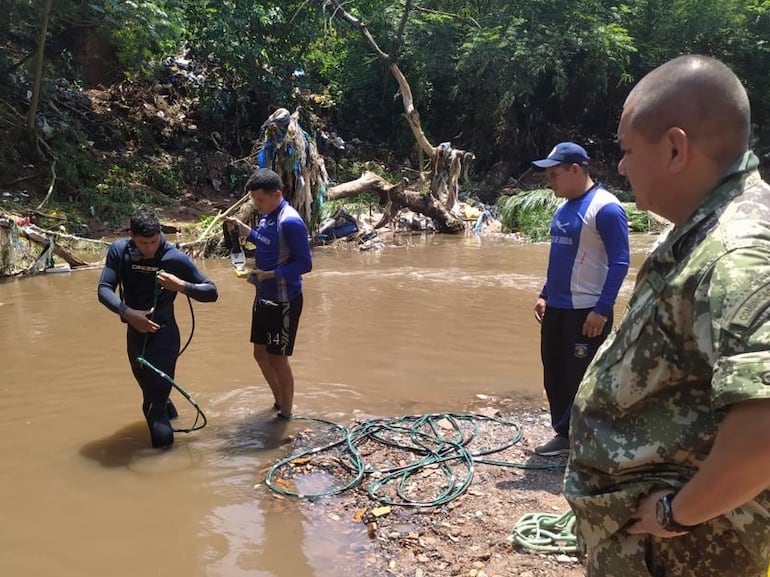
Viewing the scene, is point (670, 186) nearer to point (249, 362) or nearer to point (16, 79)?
point (249, 362)

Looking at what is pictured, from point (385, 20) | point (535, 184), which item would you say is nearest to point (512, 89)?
point (535, 184)

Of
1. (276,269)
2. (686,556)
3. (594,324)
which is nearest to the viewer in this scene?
(686,556)

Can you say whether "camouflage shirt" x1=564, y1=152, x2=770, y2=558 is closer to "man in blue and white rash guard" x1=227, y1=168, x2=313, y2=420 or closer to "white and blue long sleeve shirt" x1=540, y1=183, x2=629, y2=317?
"white and blue long sleeve shirt" x1=540, y1=183, x2=629, y2=317

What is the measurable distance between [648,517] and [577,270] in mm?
2686

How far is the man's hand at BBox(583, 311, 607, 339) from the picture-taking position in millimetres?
3775

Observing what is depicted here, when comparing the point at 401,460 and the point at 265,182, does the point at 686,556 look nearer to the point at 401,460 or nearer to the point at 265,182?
the point at 401,460

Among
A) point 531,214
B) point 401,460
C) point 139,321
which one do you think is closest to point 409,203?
point 531,214

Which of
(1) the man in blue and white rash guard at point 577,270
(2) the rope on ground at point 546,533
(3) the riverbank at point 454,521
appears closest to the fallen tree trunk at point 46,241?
(3) the riverbank at point 454,521

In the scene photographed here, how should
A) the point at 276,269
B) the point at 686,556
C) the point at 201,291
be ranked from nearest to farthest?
the point at 686,556 → the point at 201,291 → the point at 276,269

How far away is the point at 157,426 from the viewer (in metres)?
4.47

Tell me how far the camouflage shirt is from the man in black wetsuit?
335cm

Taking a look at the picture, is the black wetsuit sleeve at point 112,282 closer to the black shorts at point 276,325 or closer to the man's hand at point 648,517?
the black shorts at point 276,325

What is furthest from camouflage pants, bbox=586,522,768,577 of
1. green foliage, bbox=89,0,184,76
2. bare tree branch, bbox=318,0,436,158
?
bare tree branch, bbox=318,0,436,158

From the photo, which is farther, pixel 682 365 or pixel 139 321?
pixel 139 321
